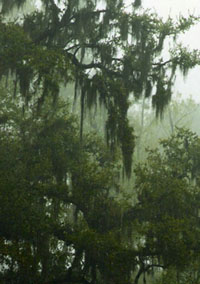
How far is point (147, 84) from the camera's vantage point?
12031 mm

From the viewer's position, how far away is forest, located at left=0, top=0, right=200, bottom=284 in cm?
1013

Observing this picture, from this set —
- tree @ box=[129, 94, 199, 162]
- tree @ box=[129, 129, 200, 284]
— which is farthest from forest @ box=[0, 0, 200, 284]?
tree @ box=[129, 94, 199, 162]

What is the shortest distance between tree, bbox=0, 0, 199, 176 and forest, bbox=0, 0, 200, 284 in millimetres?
26

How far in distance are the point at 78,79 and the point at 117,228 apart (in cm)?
381

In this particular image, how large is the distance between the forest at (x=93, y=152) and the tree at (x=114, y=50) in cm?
3

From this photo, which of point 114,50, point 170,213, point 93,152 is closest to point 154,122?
point 93,152

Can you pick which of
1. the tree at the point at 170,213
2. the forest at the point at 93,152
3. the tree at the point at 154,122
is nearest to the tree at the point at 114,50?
the forest at the point at 93,152

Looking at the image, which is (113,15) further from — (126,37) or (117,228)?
(117,228)

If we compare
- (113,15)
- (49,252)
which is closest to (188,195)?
(49,252)

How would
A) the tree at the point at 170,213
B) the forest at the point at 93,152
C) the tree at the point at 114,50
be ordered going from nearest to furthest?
the forest at the point at 93,152 < the tree at the point at 170,213 < the tree at the point at 114,50

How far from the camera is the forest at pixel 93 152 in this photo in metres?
10.1

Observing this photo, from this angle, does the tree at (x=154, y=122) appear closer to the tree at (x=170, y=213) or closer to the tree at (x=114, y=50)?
the tree at (x=170, y=213)

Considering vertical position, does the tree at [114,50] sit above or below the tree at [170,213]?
above

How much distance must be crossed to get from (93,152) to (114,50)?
2.89 metres
